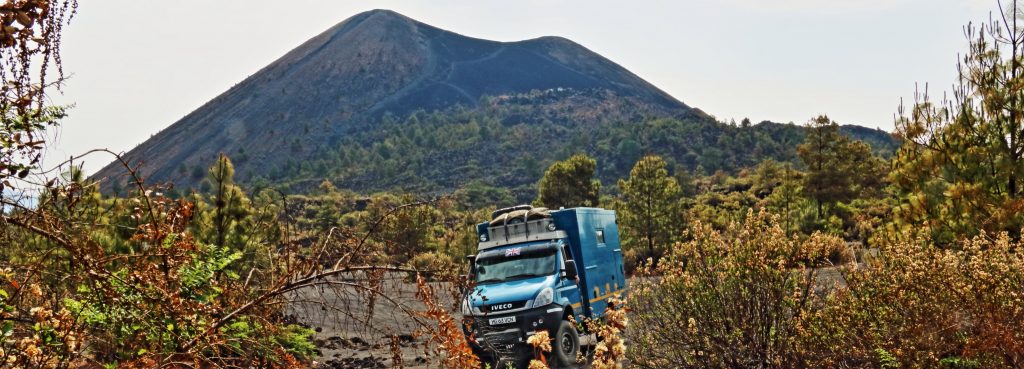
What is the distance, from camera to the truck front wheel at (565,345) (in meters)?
12.4

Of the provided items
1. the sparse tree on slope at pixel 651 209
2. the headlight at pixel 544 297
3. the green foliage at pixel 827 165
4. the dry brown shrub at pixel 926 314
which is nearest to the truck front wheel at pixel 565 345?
the headlight at pixel 544 297

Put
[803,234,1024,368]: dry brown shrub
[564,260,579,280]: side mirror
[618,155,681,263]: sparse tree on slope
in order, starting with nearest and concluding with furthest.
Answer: [803,234,1024,368]: dry brown shrub → [564,260,579,280]: side mirror → [618,155,681,263]: sparse tree on slope

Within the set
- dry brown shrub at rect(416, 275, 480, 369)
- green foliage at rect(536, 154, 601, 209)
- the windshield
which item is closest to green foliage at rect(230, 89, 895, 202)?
green foliage at rect(536, 154, 601, 209)

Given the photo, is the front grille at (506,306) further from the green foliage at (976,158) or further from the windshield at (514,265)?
the green foliage at (976,158)

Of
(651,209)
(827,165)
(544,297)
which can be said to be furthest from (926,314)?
(827,165)

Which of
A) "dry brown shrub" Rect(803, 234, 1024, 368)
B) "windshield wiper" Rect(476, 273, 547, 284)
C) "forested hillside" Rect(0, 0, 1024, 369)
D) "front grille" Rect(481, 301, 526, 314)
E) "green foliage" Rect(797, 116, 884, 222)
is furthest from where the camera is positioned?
"green foliage" Rect(797, 116, 884, 222)

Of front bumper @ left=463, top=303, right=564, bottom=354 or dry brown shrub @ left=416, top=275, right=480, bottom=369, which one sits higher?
dry brown shrub @ left=416, top=275, right=480, bottom=369

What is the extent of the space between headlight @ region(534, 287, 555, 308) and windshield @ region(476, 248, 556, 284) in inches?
25.2

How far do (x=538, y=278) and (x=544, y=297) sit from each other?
0.68 meters

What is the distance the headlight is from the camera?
1244 cm

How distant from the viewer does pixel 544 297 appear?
41.1ft

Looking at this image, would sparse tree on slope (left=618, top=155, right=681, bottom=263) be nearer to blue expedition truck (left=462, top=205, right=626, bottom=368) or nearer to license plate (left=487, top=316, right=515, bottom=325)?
blue expedition truck (left=462, top=205, right=626, bottom=368)

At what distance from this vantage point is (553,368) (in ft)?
41.4

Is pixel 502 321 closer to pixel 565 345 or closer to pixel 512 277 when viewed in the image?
pixel 512 277
